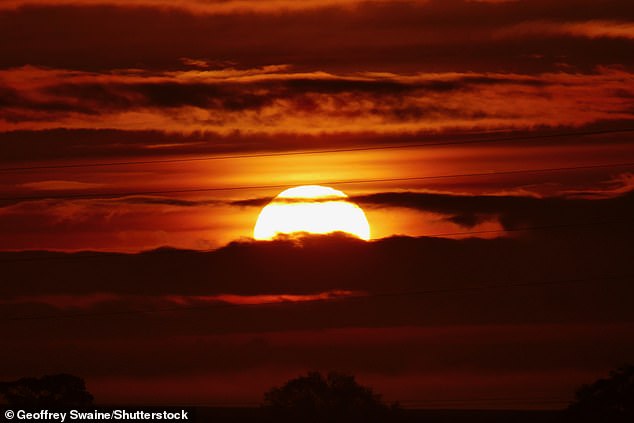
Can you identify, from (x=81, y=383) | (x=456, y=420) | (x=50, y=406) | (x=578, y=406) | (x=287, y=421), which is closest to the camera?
(x=578, y=406)

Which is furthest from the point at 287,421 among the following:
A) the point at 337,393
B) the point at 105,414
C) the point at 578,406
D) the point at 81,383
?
the point at 105,414

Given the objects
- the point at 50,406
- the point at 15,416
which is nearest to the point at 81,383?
the point at 50,406

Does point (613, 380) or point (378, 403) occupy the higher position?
point (378, 403)

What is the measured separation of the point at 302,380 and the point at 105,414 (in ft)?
127

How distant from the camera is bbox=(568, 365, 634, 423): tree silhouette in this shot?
67812mm

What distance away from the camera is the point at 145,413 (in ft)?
190

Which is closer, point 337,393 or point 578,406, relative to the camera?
point 578,406

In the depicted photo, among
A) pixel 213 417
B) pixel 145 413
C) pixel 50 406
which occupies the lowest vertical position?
pixel 145 413

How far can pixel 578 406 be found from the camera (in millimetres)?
70062

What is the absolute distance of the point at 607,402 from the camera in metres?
68.9

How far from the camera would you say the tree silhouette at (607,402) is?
67.8 meters

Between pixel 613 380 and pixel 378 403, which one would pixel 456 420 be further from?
pixel 613 380

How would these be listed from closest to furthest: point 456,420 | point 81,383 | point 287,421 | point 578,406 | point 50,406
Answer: point 578,406 < point 50,406 < point 81,383 < point 287,421 < point 456,420

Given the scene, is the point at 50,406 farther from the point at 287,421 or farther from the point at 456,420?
the point at 456,420
